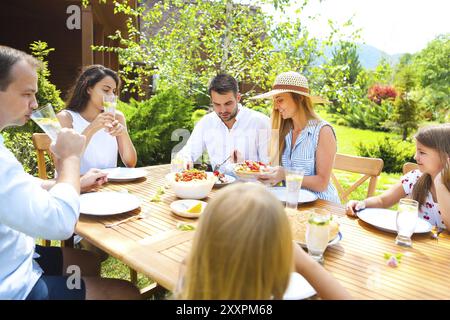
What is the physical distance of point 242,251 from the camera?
2.72 feet

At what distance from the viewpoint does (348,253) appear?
1514mm

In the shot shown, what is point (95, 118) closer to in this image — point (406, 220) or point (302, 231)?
point (302, 231)

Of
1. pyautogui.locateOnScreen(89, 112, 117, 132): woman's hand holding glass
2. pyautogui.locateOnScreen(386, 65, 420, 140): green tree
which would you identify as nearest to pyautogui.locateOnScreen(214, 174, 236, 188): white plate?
pyautogui.locateOnScreen(89, 112, 117, 132): woman's hand holding glass

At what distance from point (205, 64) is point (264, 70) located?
0.97 m

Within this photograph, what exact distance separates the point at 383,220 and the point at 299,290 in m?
0.92

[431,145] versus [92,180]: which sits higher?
[431,145]

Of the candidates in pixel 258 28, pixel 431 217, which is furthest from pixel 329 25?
pixel 431 217

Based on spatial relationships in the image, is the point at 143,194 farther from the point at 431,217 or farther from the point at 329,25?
the point at 329,25

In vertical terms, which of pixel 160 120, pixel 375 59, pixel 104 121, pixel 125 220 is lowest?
pixel 125 220

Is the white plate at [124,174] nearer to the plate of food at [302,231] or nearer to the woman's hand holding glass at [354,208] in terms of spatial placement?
the plate of food at [302,231]

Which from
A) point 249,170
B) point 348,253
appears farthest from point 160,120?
point 348,253

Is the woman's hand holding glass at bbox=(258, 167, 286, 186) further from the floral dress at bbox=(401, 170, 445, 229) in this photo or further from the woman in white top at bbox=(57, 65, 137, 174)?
the woman in white top at bbox=(57, 65, 137, 174)

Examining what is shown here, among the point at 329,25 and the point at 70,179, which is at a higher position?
the point at 329,25

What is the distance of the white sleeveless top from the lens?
291cm
